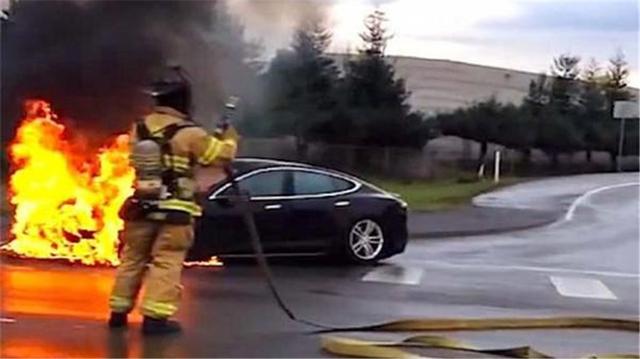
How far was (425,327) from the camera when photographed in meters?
8.88

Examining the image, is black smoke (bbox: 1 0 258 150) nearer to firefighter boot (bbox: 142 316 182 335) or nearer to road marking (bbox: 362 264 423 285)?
road marking (bbox: 362 264 423 285)

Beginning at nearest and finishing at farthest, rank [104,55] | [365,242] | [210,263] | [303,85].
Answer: [104,55], [210,263], [365,242], [303,85]

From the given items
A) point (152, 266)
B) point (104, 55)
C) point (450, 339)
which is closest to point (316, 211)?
point (104, 55)

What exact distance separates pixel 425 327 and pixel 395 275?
451 centimetres

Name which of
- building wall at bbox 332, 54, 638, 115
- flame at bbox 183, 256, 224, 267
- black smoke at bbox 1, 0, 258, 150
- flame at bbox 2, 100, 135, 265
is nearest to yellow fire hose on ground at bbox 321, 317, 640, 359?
flame at bbox 2, 100, 135, 265

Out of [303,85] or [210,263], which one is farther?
[303,85]

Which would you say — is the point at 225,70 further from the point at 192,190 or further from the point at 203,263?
the point at 192,190

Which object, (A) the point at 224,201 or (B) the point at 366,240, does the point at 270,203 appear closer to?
(A) the point at 224,201

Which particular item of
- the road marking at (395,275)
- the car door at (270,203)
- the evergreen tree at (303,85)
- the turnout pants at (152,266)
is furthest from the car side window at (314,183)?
the turnout pants at (152,266)

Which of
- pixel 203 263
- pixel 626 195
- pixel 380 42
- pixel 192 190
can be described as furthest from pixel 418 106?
pixel 192 190

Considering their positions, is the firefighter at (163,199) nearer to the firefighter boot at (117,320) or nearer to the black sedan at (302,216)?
the firefighter boot at (117,320)

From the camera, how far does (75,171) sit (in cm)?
1263

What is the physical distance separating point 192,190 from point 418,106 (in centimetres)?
2928

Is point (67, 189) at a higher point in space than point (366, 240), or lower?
higher
